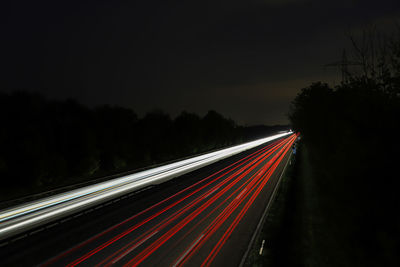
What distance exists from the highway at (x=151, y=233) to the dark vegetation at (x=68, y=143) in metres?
11.8

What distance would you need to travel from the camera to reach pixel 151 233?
12547 millimetres

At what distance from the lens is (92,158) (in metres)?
35.1

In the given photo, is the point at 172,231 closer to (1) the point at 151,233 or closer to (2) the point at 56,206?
(1) the point at 151,233

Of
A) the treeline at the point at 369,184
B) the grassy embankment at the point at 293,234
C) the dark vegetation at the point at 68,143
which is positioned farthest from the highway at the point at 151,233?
the dark vegetation at the point at 68,143

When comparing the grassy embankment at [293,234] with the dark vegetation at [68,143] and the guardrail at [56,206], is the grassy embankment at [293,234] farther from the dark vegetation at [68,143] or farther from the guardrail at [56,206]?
the dark vegetation at [68,143]

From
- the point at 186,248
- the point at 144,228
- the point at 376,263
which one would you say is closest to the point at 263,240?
the point at 186,248

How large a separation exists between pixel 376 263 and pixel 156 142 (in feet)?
165

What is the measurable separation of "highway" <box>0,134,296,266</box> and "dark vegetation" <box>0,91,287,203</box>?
1176 cm

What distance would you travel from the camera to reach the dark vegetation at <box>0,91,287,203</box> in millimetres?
26094

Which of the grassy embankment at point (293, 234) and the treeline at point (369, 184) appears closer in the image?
the treeline at point (369, 184)

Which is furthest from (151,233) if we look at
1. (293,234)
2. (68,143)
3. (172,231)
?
(68,143)

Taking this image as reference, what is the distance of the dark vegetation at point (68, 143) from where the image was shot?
26.1 metres

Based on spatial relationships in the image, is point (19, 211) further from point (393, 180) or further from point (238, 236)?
point (393, 180)

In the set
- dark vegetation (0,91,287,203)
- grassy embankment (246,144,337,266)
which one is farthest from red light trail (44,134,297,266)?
dark vegetation (0,91,287,203)
